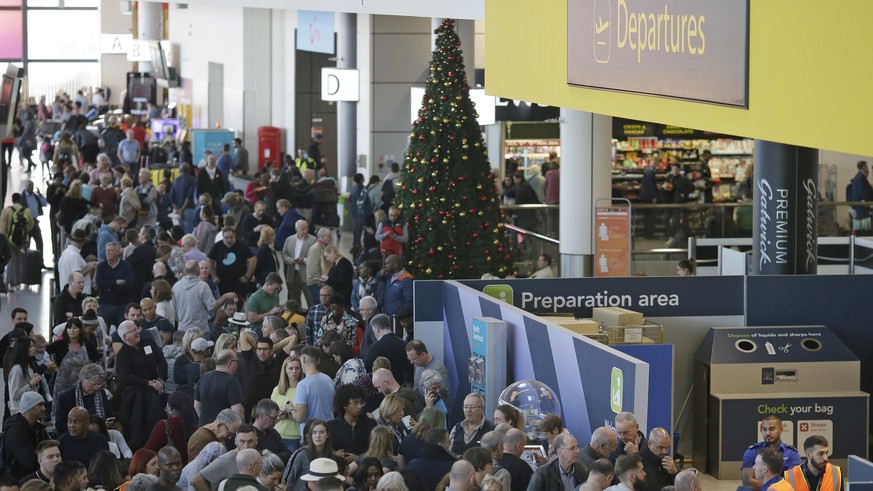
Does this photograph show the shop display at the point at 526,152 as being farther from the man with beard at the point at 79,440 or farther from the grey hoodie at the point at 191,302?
the man with beard at the point at 79,440

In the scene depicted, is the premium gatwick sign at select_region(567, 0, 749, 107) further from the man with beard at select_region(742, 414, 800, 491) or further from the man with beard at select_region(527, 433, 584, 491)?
the man with beard at select_region(527, 433, 584, 491)

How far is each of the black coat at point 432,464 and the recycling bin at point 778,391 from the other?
11.4ft

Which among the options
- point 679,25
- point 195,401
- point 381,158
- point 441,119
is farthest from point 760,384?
point 381,158

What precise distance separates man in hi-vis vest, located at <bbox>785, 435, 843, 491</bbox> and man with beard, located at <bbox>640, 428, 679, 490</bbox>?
2.59 feet

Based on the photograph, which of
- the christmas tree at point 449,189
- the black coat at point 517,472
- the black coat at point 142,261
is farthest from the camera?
the christmas tree at point 449,189

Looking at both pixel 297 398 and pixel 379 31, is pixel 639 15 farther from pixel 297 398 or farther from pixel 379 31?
pixel 379 31

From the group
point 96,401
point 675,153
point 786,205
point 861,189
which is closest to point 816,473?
point 786,205

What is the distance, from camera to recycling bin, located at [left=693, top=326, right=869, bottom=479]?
10.6 m

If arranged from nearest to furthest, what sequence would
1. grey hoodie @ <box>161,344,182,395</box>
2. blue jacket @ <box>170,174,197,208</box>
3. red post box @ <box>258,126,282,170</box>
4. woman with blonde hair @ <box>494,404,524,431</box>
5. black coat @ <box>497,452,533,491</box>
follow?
black coat @ <box>497,452,533,491</box>
woman with blonde hair @ <box>494,404,524,431</box>
grey hoodie @ <box>161,344,182,395</box>
blue jacket @ <box>170,174,197,208</box>
red post box @ <box>258,126,282,170</box>

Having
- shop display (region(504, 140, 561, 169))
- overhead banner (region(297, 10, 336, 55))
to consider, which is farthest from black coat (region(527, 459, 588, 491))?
overhead banner (region(297, 10, 336, 55))

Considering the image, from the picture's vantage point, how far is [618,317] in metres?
10.5

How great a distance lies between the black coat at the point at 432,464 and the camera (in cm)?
771

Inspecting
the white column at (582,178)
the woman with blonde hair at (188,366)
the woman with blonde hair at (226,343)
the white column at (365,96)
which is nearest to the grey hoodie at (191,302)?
the woman with blonde hair at (188,366)

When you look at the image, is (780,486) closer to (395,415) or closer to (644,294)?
(395,415)
